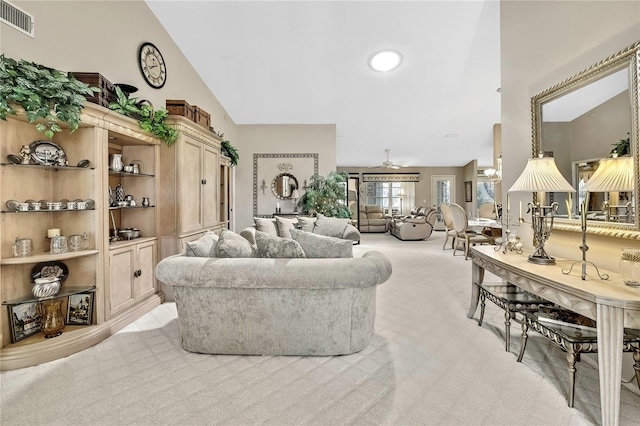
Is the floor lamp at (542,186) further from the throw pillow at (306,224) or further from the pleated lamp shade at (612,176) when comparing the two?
the throw pillow at (306,224)

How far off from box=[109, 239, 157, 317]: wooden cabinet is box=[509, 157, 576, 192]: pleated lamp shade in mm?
3528

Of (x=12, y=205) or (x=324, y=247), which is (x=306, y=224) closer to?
(x=324, y=247)

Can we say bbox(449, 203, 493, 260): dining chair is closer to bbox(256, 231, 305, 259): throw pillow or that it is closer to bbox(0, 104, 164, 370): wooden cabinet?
bbox(256, 231, 305, 259): throw pillow

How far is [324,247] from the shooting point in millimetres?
2229

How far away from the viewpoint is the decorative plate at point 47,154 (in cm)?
223

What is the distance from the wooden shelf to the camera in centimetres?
201

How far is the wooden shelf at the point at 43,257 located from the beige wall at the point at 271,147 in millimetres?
4416

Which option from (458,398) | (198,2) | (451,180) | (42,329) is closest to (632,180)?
(458,398)

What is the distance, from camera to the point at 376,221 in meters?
10.6

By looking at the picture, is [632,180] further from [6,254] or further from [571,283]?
[6,254]

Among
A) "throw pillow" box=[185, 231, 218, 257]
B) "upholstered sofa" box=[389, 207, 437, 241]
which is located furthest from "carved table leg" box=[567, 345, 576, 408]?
"upholstered sofa" box=[389, 207, 437, 241]

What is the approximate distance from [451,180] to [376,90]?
7.20 metres

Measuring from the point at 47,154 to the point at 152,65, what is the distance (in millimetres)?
2125

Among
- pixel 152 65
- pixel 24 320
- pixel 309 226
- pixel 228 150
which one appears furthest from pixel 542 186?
pixel 152 65
